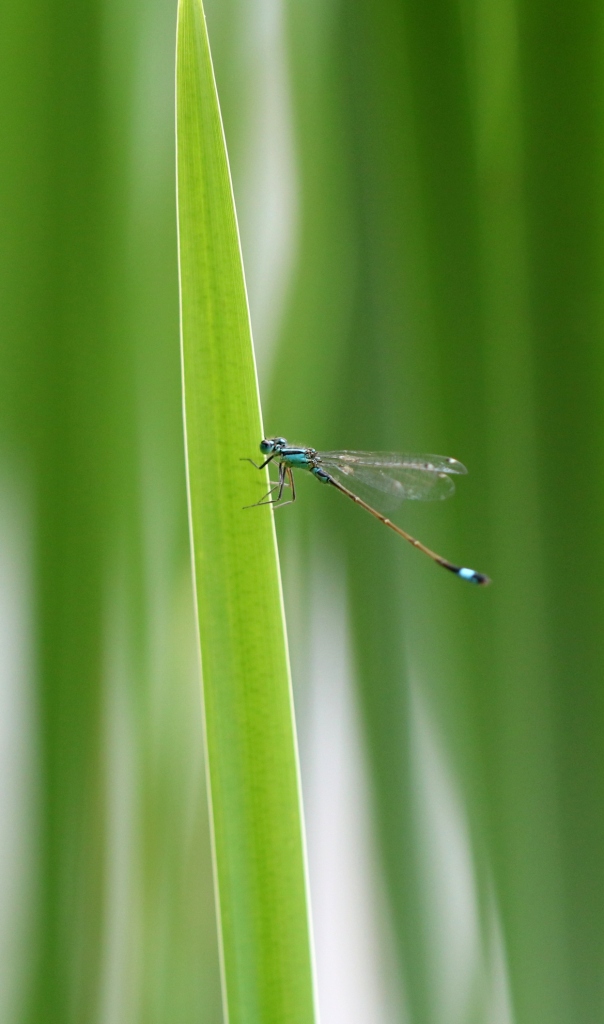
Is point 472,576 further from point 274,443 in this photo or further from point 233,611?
point 233,611

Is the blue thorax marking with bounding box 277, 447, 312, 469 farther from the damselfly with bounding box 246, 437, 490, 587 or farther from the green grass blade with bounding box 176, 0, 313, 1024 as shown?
the green grass blade with bounding box 176, 0, 313, 1024

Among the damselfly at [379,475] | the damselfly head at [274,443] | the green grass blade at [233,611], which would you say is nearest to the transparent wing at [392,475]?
the damselfly at [379,475]

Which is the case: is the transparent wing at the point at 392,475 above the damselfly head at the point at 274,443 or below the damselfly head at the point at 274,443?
below

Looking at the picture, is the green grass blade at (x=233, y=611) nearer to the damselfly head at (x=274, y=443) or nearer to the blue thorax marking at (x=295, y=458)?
the damselfly head at (x=274, y=443)

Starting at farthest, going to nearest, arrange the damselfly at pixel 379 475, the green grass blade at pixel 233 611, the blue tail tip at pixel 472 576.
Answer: the damselfly at pixel 379 475 < the blue tail tip at pixel 472 576 < the green grass blade at pixel 233 611

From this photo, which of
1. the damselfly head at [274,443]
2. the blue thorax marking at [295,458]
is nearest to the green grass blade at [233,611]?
the damselfly head at [274,443]

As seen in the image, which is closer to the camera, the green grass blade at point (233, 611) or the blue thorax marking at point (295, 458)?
the green grass blade at point (233, 611)

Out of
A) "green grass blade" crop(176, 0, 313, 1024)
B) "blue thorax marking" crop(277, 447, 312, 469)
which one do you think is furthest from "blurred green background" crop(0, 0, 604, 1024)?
"green grass blade" crop(176, 0, 313, 1024)

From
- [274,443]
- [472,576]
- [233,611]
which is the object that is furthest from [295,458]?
[233,611]

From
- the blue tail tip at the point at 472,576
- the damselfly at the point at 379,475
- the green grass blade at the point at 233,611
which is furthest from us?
the damselfly at the point at 379,475
